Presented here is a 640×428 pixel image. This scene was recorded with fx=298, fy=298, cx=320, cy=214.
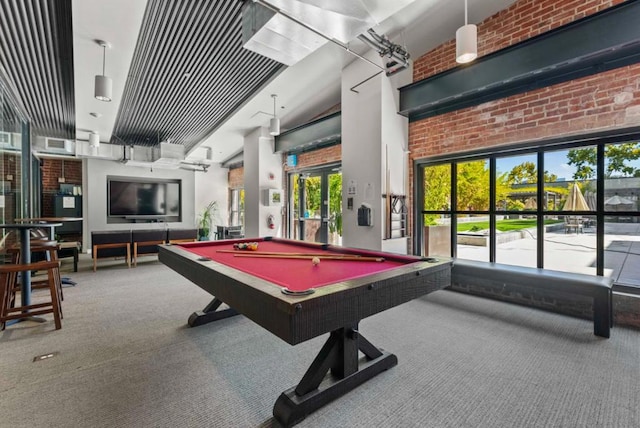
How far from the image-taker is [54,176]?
29.3ft

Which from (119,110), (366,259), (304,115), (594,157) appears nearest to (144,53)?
(119,110)

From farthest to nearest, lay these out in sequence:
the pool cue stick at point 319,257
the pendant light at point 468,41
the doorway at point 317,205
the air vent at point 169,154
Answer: the air vent at point 169,154 < the doorway at point 317,205 < the pendant light at point 468,41 < the pool cue stick at point 319,257

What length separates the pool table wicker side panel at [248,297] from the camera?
1.34 m

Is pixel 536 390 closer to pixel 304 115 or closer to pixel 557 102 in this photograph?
pixel 557 102

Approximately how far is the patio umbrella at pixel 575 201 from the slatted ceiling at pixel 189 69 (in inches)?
161

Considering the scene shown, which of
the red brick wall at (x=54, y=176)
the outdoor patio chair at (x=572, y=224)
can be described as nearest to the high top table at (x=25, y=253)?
the outdoor patio chair at (x=572, y=224)

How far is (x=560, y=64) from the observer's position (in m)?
3.17

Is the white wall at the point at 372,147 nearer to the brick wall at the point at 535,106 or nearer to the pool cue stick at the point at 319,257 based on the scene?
the brick wall at the point at 535,106

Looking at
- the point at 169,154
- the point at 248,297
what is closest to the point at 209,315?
the point at 248,297

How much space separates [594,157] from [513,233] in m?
1.26

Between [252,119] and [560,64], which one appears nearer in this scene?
[560,64]

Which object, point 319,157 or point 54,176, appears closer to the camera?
point 319,157

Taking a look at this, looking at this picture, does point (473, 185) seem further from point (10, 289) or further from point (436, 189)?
point (10, 289)

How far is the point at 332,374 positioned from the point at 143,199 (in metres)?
9.66
